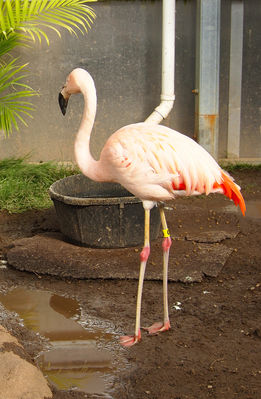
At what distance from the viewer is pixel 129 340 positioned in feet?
12.7

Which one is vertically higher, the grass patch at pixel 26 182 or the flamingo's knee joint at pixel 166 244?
the flamingo's knee joint at pixel 166 244

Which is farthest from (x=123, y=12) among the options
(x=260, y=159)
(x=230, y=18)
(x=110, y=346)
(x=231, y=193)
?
(x=110, y=346)

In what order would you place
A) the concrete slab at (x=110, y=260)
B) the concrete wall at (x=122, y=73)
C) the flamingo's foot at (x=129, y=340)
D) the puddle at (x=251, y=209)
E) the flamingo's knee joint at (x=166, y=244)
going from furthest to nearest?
1. the concrete wall at (x=122, y=73)
2. the puddle at (x=251, y=209)
3. the concrete slab at (x=110, y=260)
4. the flamingo's knee joint at (x=166, y=244)
5. the flamingo's foot at (x=129, y=340)

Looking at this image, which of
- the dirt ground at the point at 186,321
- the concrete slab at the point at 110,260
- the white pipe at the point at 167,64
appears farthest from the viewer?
the white pipe at the point at 167,64

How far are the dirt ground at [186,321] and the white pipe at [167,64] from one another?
5.03 feet

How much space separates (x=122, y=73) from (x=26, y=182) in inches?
69.7

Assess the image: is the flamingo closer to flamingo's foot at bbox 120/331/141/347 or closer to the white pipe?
flamingo's foot at bbox 120/331/141/347

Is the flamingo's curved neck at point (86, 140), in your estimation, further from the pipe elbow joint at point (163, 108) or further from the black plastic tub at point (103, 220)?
the pipe elbow joint at point (163, 108)

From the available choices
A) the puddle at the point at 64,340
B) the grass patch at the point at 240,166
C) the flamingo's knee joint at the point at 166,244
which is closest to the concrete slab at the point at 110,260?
the puddle at the point at 64,340

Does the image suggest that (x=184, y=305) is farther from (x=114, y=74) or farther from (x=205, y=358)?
(x=114, y=74)

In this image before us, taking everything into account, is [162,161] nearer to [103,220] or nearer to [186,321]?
[186,321]

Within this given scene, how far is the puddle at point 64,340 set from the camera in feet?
11.3

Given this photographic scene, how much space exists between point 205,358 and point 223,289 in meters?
1.02

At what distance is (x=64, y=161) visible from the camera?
7.52 meters
